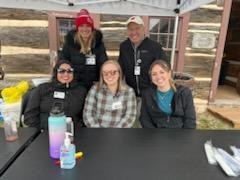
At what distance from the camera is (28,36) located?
3920 mm

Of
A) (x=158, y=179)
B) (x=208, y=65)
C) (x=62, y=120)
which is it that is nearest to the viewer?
(x=158, y=179)

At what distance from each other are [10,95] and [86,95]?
79 cm

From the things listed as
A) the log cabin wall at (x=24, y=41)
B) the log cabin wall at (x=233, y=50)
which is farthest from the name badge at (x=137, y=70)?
the log cabin wall at (x=233, y=50)

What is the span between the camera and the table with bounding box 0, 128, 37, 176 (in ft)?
3.80

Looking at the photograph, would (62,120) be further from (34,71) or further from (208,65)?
(208,65)

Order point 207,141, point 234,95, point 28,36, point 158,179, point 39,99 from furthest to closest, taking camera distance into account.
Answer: point 234,95 → point 28,36 → point 39,99 → point 207,141 → point 158,179

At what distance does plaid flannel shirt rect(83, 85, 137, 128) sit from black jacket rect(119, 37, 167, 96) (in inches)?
19.8

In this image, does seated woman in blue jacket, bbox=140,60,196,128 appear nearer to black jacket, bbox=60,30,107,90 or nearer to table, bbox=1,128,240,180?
table, bbox=1,128,240,180

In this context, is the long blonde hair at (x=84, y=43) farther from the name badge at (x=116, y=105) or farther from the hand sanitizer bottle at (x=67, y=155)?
the hand sanitizer bottle at (x=67, y=155)

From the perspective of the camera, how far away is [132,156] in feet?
4.01

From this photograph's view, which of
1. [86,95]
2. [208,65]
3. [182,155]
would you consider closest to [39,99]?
[86,95]

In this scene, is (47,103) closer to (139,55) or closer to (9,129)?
(9,129)

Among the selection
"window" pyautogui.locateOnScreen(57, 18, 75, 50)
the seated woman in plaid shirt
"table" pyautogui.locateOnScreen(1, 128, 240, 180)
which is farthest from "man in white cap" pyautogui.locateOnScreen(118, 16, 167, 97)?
"window" pyautogui.locateOnScreen(57, 18, 75, 50)

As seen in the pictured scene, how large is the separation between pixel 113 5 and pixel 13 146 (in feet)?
6.38
